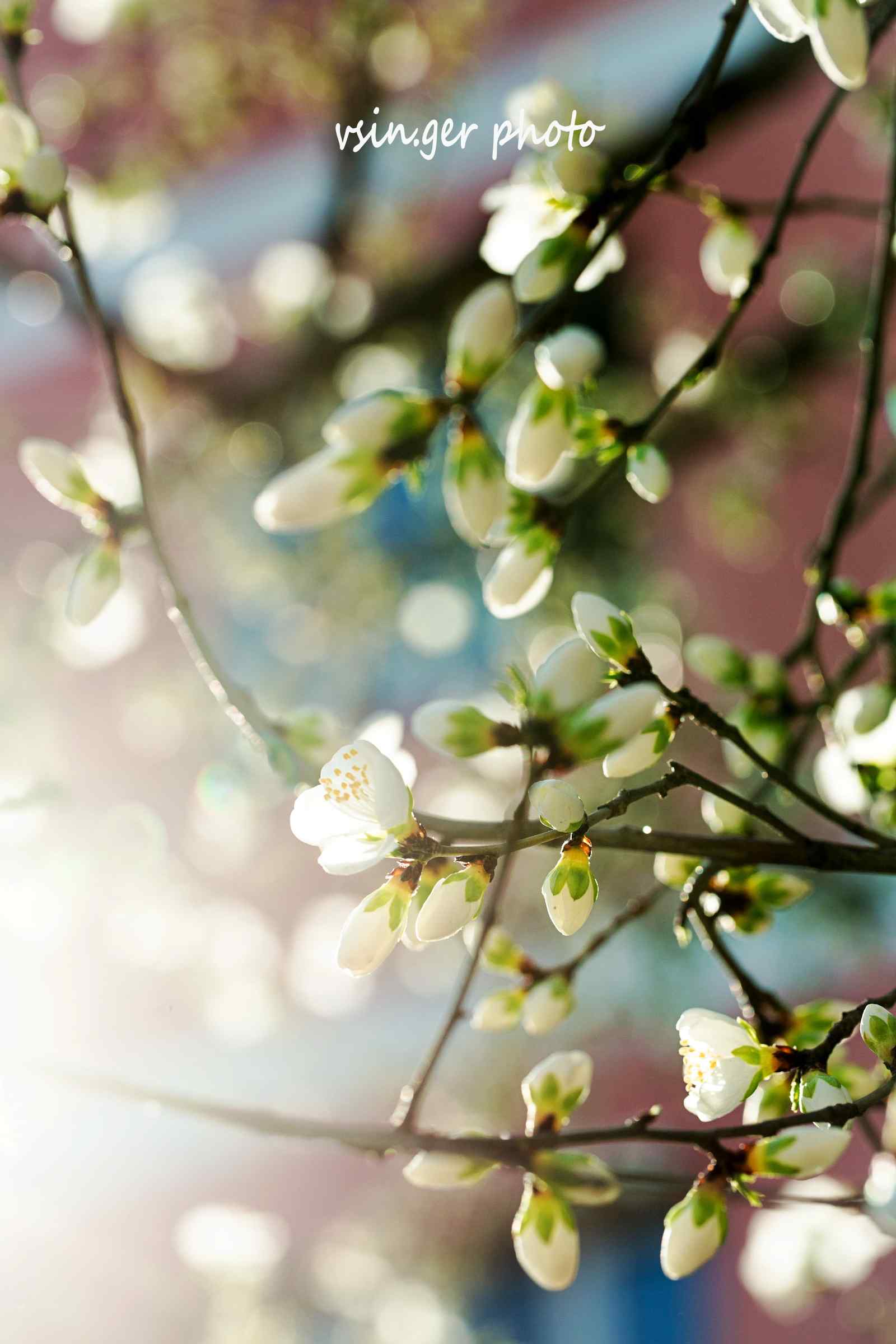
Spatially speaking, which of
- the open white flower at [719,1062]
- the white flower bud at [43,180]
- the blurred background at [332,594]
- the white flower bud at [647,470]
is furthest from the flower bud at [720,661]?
the blurred background at [332,594]

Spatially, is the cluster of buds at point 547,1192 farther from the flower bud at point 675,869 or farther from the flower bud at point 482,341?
the flower bud at point 482,341

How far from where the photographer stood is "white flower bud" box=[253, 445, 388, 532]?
0.39 meters

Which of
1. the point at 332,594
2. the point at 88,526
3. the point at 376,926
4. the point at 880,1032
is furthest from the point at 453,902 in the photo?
the point at 332,594

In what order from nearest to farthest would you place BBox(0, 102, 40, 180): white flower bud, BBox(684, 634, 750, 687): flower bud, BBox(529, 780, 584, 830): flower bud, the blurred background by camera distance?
BBox(529, 780, 584, 830): flower bud → BBox(0, 102, 40, 180): white flower bud → BBox(684, 634, 750, 687): flower bud → the blurred background

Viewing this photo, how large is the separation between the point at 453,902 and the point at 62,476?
27 centimetres

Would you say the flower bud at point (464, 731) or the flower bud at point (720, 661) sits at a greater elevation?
the flower bud at point (464, 731)

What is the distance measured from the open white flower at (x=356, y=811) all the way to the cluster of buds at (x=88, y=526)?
16 cm

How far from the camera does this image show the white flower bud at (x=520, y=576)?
0.45 meters

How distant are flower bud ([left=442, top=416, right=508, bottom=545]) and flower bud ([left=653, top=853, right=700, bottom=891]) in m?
0.16

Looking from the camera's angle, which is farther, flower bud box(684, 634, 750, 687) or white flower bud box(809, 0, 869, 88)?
flower bud box(684, 634, 750, 687)

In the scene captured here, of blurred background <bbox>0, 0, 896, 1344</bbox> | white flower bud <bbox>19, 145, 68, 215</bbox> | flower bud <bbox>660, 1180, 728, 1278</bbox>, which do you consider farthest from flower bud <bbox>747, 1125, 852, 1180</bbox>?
blurred background <bbox>0, 0, 896, 1344</bbox>

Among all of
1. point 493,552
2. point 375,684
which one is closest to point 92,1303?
point 375,684

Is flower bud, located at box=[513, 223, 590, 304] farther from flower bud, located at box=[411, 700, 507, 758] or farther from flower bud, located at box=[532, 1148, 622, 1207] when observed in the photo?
flower bud, located at box=[532, 1148, 622, 1207]

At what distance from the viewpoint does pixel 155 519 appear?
0.44m
